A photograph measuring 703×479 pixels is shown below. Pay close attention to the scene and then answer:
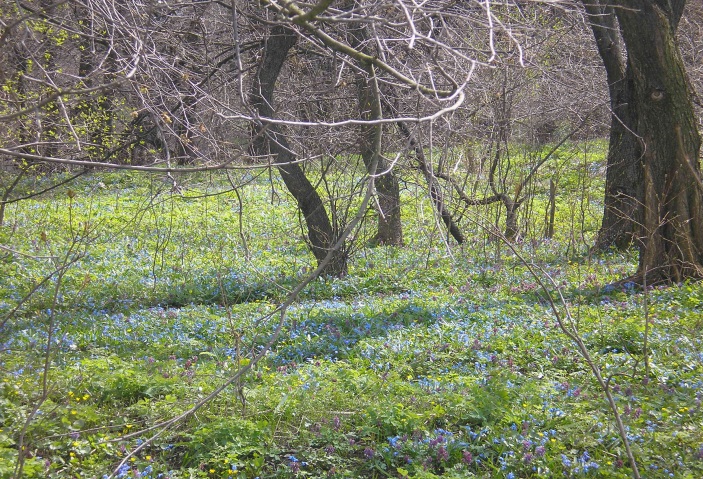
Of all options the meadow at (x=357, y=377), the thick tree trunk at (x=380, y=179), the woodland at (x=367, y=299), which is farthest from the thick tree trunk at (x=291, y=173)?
the thick tree trunk at (x=380, y=179)

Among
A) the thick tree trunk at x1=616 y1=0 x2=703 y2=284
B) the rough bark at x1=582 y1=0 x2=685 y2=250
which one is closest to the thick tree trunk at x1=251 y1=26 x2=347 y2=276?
the rough bark at x1=582 y1=0 x2=685 y2=250

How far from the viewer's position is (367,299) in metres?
7.99

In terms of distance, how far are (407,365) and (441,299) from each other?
2.48 metres

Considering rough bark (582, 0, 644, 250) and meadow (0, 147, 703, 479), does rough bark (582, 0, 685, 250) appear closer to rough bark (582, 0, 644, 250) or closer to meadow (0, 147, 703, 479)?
rough bark (582, 0, 644, 250)

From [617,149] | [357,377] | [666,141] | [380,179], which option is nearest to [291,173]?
[380,179]

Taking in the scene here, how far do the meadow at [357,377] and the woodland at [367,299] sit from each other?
0.08 ft

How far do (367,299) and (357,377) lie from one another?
334cm

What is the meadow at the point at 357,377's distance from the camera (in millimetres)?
3713

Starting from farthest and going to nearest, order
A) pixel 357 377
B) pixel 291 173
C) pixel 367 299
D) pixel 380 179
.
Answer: pixel 380 179
pixel 291 173
pixel 367 299
pixel 357 377

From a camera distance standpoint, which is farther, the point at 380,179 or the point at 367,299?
the point at 380,179

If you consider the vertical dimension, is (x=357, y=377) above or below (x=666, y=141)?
below

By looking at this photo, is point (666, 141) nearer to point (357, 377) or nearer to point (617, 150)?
point (617, 150)

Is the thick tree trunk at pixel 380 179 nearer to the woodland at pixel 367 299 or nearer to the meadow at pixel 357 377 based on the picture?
the woodland at pixel 367 299

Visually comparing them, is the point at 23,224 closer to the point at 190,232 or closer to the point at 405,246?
the point at 190,232
